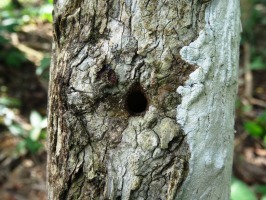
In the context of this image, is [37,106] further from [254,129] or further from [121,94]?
[121,94]

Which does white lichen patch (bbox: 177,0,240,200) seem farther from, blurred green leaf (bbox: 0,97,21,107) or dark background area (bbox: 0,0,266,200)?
blurred green leaf (bbox: 0,97,21,107)

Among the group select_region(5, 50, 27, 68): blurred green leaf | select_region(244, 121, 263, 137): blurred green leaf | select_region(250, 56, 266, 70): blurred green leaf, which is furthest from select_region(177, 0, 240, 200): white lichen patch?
select_region(250, 56, 266, 70): blurred green leaf

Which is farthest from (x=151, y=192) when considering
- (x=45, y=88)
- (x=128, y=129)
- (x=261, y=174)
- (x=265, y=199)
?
(x=45, y=88)

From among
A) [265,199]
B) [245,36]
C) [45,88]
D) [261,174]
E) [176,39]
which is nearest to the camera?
[176,39]

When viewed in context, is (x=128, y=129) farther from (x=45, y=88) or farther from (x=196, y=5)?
(x=45, y=88)

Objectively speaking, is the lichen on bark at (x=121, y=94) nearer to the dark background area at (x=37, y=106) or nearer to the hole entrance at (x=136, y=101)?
the hole entrance at (x=136, y=101)

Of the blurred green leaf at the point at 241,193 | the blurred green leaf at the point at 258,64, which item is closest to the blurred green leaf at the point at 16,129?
the blurred green leaf at the point at 241,193

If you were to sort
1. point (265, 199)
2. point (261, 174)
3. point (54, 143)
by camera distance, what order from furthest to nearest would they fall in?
point (261, 174) < point (265, 199) < point (54, 143)
